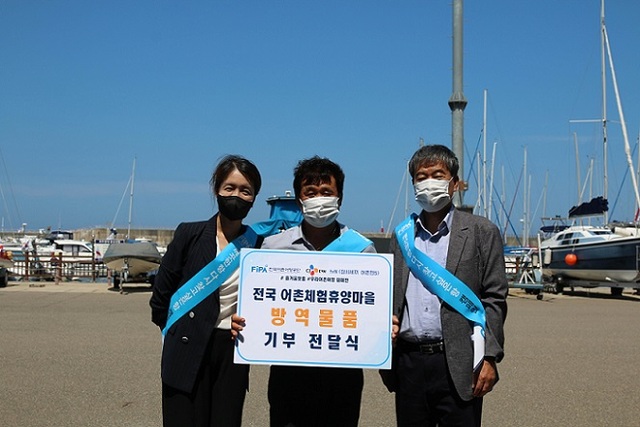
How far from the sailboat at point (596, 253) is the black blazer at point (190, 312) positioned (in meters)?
21.9

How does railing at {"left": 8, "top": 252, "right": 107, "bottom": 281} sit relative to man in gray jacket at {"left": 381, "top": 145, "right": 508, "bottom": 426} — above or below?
below

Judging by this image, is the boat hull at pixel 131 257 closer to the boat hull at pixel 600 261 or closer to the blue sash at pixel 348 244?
the boat hull at pixel 600 261

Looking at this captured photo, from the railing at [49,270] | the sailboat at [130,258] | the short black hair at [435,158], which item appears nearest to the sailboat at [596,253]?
the sailboat at [130,258]

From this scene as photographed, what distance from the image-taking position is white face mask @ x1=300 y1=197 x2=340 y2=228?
4.17m

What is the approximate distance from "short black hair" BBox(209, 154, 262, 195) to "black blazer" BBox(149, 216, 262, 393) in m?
0.25

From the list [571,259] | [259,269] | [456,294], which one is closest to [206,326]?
[259,269]

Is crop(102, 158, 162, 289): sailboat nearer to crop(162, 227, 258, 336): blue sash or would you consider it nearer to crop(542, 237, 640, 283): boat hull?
crop(542, 237, 640, 283): boat hull

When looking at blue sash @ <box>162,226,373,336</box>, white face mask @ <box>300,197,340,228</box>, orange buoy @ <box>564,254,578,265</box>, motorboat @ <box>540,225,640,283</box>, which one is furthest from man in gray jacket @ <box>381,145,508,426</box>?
orange buoy @ <box>564,254,578,265</box>

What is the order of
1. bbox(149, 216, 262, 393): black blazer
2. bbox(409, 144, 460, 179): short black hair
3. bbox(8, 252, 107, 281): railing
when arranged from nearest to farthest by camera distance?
bbox(149, 216, 262, 393): black blazer < bbox(409, 144, 460, 179): short black hair < bbox(8, 252, 107, 281): railing

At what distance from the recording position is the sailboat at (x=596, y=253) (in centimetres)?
2373

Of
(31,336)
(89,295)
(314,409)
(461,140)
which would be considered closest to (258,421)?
(314,409)

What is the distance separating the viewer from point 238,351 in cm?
398

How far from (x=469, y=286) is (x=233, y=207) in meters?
1.46

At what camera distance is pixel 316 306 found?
4.11 m
